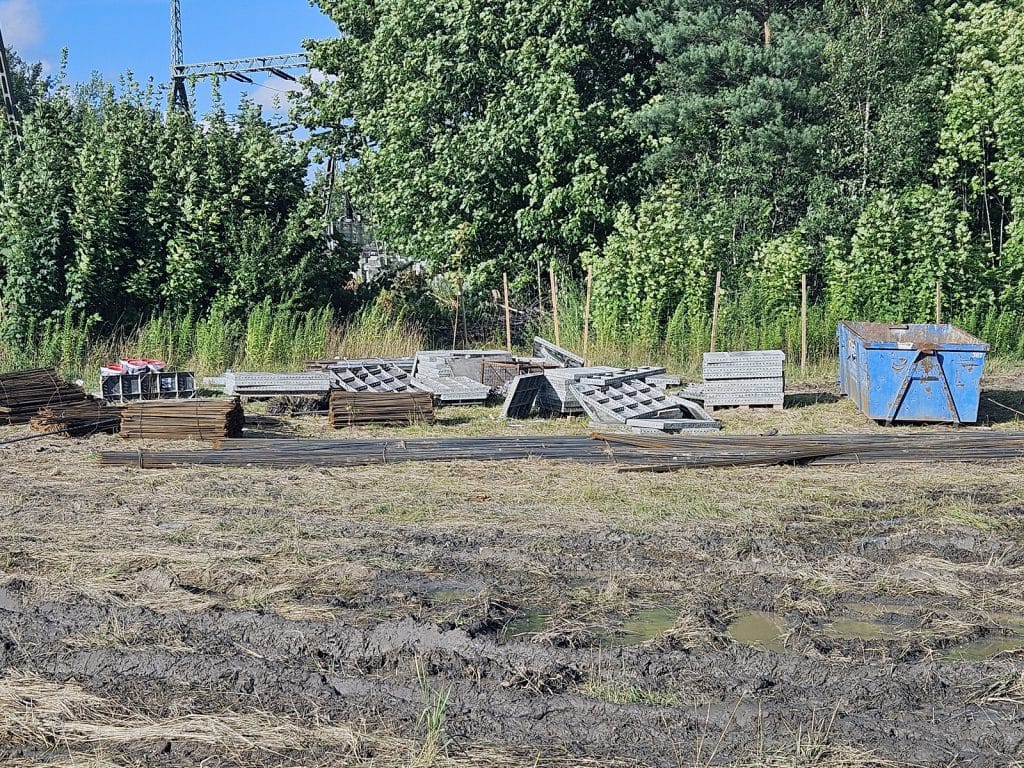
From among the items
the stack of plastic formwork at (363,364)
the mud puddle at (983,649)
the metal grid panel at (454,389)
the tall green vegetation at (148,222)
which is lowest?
the mud puddle at (983,649)

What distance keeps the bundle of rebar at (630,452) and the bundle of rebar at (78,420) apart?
1920mm

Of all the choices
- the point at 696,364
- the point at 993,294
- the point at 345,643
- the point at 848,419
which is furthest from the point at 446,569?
the point at 993,294

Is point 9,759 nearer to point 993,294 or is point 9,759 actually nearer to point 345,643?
point 345,643

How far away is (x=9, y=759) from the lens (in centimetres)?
475

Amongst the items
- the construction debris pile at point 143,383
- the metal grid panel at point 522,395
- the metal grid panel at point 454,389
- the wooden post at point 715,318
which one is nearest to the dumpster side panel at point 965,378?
the metal grid panel at point 522,395

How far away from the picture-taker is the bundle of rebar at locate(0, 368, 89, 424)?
1377 centimetres

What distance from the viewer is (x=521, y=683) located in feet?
18.2

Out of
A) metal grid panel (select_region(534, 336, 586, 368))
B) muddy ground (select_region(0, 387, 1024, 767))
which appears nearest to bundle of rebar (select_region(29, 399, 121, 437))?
muddy ground (select_region(0, 387, 1024, 767))

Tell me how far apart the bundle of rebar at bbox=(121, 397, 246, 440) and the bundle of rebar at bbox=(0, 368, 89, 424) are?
1.92 meters

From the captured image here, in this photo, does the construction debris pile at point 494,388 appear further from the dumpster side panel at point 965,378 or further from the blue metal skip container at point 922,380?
the dumpster side panel at point 965,378

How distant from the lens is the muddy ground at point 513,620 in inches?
195

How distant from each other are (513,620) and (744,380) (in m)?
9.48

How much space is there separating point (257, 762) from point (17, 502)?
6.05m

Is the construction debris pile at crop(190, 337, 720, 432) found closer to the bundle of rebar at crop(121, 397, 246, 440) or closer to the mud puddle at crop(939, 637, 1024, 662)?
the bundle of rebar at crop(121, 397, 246, 440)
